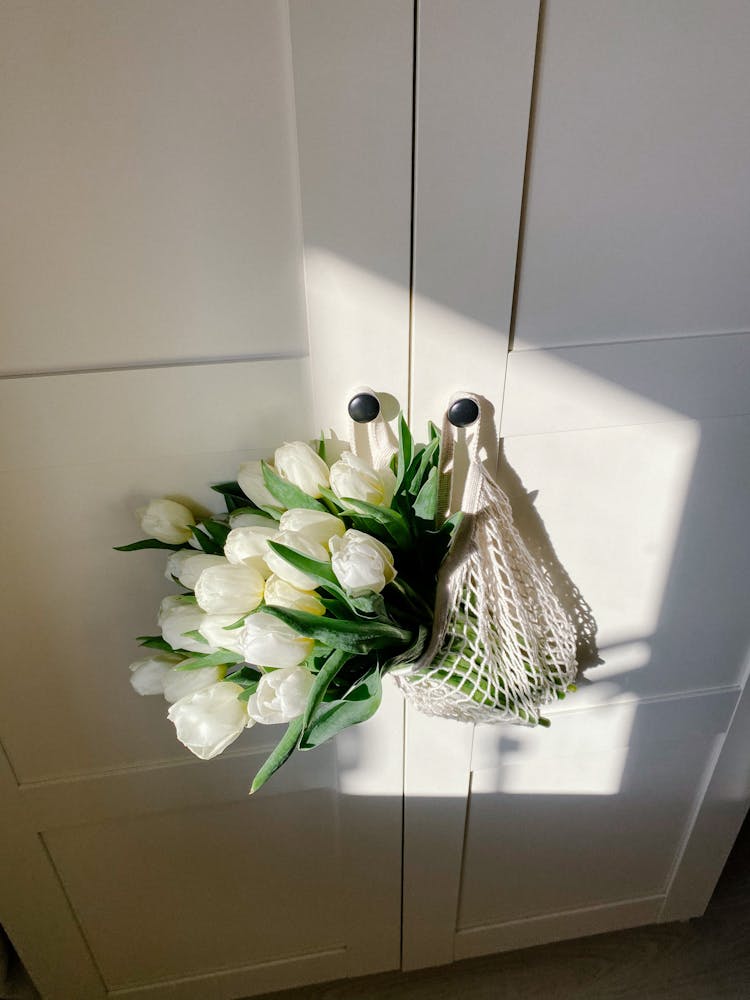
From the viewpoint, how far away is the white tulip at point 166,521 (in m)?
0.78

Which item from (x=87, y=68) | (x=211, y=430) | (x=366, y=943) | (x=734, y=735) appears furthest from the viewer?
(x=366, y=943)

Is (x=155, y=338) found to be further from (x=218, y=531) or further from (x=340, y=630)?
(x=340, y=630)

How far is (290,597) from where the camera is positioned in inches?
26.9

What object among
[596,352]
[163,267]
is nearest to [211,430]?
[163,267]

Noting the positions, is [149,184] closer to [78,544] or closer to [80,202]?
[80,202]

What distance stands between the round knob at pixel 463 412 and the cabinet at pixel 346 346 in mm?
29

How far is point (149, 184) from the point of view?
2.18 ft

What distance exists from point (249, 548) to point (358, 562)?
12cm

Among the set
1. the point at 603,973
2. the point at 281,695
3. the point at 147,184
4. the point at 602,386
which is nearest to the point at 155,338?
Answer: the point at 147,184

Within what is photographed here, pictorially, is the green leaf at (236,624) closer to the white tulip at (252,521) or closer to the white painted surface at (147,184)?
the white tulip at (252,521)

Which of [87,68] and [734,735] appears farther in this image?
[734,735]

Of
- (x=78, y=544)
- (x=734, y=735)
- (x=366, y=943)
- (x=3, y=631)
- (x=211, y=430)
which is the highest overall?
(x=211, y=430)

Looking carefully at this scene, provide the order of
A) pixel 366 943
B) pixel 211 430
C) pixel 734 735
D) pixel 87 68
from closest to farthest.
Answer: pixel 87 68 < pixel 211 430 < pixel 734 735 < pixel 366 943

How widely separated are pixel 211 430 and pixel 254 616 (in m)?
0.22
